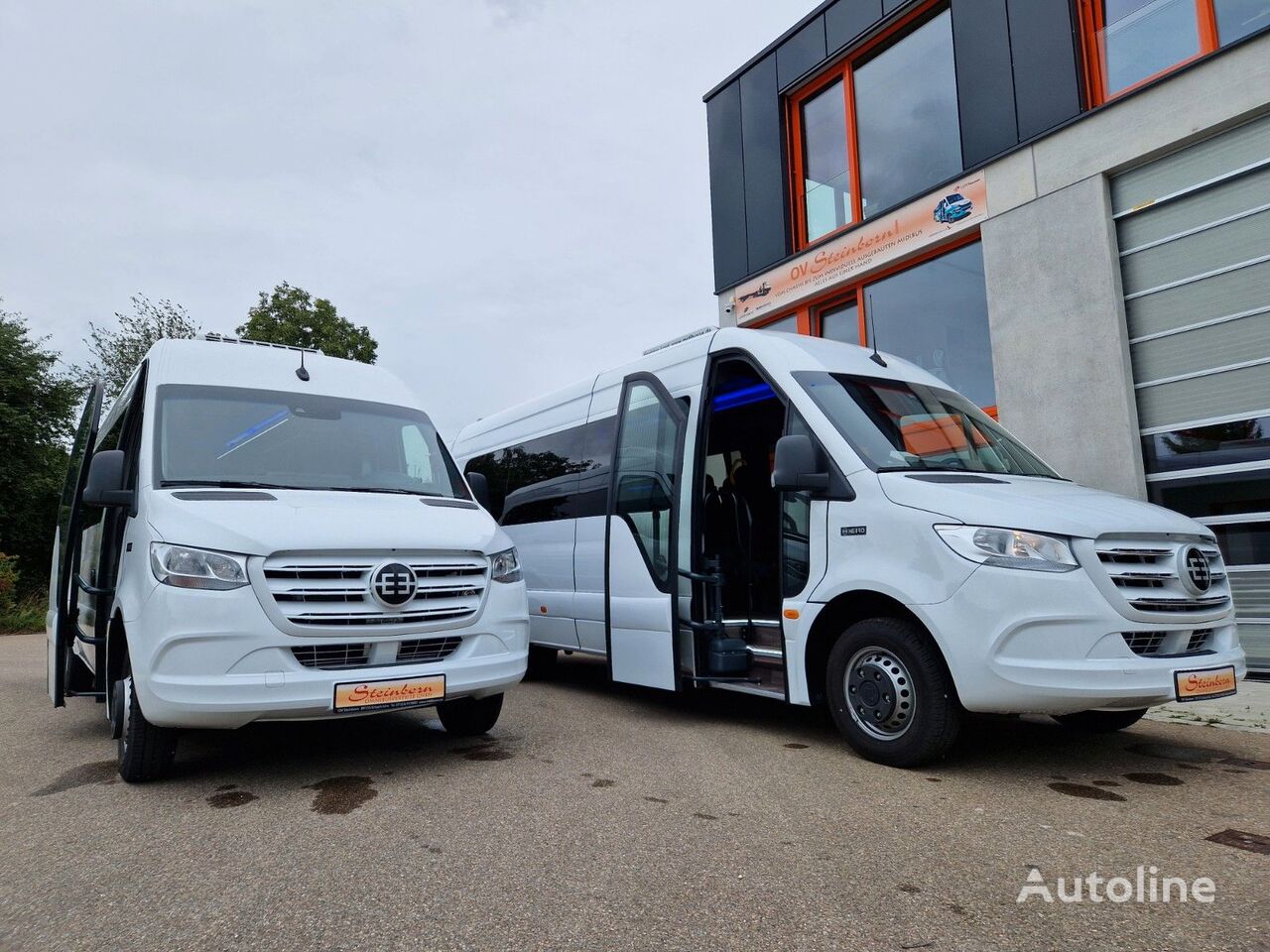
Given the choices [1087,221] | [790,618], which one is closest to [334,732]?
[790,618]

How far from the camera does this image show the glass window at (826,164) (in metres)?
12.7

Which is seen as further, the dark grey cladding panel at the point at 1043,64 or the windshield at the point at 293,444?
the dark grey cladding panel at the point at 1043,64

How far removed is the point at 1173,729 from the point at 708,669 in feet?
9.64

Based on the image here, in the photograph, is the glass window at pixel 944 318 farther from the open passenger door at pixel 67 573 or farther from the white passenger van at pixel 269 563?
the open passenger door at pixel 67 573

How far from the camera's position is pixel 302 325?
34.2 m

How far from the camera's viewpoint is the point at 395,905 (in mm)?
2805

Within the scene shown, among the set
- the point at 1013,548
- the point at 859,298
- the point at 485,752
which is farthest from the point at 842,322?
the point at 485,752

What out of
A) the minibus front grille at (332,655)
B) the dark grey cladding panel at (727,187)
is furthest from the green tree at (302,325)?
the minibus front grille at (332,655)

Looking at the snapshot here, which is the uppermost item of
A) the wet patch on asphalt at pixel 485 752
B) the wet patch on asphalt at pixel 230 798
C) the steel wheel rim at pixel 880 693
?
the steel wheel rim at pixel 880 693

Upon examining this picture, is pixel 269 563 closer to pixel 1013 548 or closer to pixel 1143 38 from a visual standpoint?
pixel 1013 548

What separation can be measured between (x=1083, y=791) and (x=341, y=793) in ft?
11.4

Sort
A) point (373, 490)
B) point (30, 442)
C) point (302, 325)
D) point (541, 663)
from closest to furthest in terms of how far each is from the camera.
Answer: point (373, 490) < point (541, 663) < point (30, 442) < point (302, 325)

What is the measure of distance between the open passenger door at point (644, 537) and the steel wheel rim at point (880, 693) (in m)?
1.51

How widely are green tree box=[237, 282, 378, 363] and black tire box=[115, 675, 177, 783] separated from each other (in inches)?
1217
